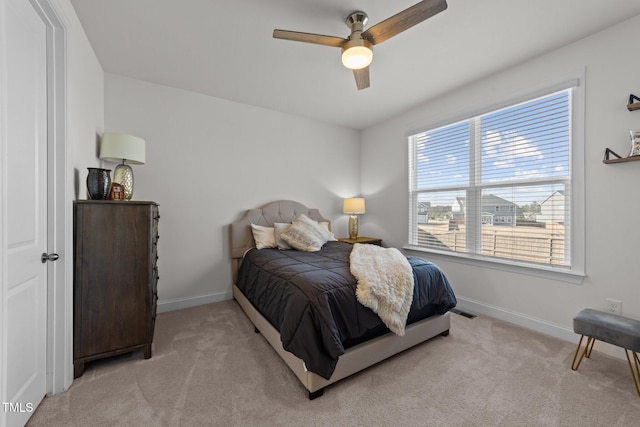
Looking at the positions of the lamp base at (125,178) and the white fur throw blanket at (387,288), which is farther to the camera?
the lamp base at (125,178)

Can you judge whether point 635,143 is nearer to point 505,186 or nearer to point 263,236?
point 505,186

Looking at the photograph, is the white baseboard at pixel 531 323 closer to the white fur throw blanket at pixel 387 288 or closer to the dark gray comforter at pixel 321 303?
the dark gray comforter at pixel 321 303

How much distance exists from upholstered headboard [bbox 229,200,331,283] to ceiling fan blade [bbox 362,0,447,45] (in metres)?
2.37

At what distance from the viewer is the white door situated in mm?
1217

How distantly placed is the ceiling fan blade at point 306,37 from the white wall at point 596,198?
199cm

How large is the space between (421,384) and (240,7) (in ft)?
9.66

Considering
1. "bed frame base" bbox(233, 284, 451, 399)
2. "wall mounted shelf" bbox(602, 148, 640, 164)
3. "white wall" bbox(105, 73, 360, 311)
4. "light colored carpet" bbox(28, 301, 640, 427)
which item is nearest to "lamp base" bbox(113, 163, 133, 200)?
"white wall" bbox(105, 73, 360, 311)

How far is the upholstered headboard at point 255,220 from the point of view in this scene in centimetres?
336

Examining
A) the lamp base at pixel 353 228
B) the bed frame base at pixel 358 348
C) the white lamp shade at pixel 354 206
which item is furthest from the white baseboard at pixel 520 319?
the white lamp shade at pixel 354 206

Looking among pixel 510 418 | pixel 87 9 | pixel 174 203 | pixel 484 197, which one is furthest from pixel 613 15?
pixel 174 203

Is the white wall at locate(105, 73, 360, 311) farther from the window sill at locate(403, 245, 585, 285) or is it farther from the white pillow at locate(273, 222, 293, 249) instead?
the window sill at locate(403, 245, 585, 285)

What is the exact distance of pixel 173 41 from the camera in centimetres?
227

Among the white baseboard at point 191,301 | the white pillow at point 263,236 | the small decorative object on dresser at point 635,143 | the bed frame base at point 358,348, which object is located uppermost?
the small decorative object on dresser at point 635,143

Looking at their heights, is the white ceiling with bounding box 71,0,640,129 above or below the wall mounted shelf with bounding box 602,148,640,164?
above
